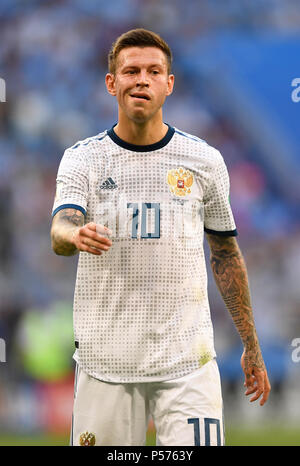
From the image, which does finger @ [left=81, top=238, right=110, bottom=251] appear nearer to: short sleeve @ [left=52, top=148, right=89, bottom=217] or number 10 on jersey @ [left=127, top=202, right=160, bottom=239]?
short sleeve @ [left=52, top=148, right=89, bottom=217]

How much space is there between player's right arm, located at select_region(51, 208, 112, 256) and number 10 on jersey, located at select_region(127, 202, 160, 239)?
0.24 meters

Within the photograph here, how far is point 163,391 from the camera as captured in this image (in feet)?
9.62

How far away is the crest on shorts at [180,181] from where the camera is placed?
3.09m

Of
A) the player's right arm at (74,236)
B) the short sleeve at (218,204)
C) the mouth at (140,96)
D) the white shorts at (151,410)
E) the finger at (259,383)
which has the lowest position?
the white shorts at (151,410)

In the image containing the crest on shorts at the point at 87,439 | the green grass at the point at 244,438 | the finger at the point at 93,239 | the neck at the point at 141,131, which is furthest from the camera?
the green grass at the point at 244,438

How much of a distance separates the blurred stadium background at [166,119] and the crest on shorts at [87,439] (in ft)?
16.3

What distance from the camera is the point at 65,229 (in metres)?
2.71

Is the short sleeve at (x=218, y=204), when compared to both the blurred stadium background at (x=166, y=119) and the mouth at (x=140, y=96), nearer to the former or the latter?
the mouth at (x=140, y=96)

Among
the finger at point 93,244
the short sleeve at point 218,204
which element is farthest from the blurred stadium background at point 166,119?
the finger at point 93,244

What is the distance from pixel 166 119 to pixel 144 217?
6.91 meters

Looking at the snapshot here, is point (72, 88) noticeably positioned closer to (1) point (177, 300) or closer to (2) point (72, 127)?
(2) point (72, 127)

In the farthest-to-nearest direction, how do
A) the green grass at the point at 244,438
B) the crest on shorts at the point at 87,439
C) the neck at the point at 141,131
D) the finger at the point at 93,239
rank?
the green grass at the point at 244,438
the neck at the point at 141,131
the crest on shorts at the point at 87,439
the finger at the point at 93,239

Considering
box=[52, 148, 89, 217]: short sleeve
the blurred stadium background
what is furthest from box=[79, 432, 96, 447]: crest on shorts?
the blurred stadium background

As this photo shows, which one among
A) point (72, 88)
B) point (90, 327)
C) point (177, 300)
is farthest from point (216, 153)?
point (72, 88)
